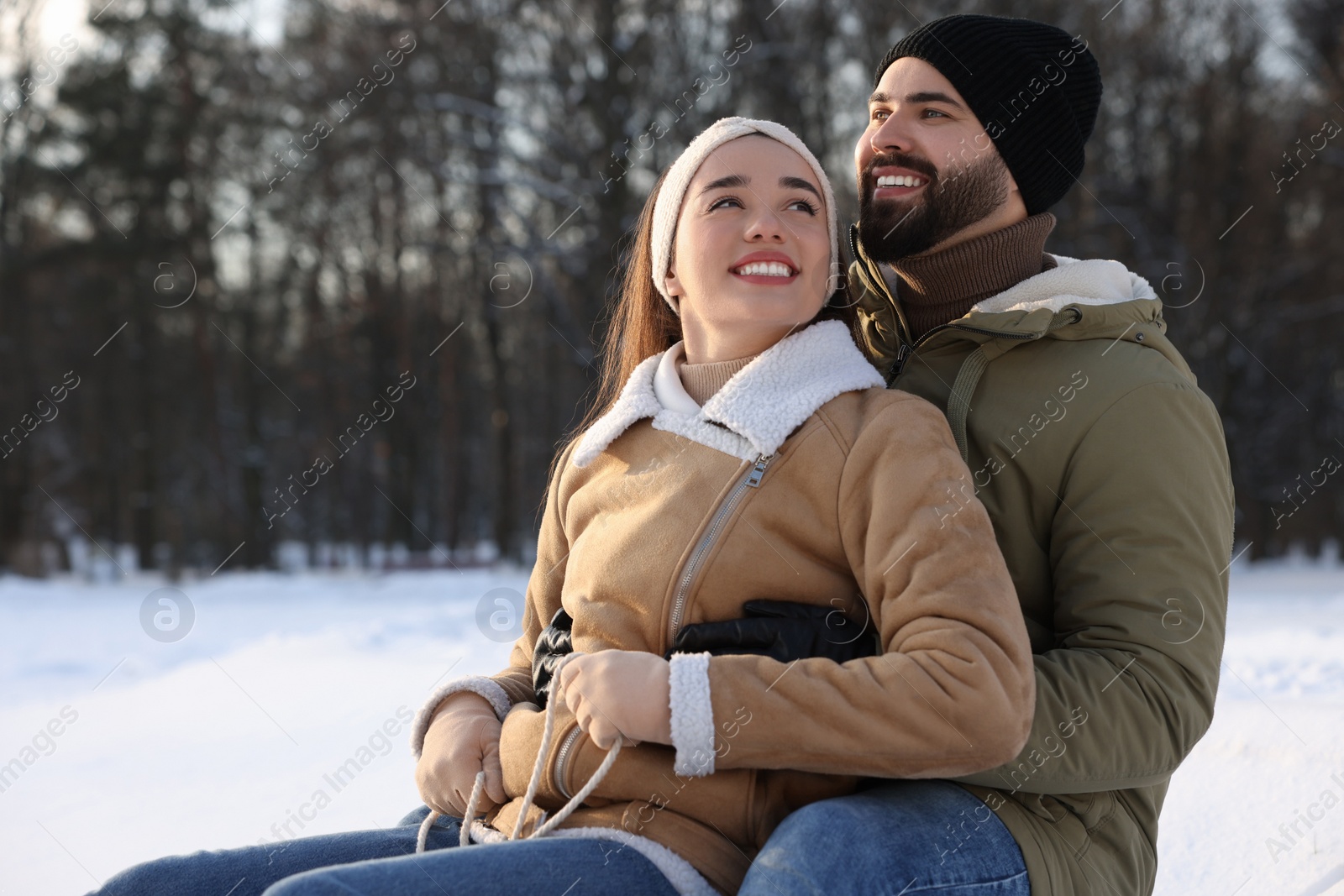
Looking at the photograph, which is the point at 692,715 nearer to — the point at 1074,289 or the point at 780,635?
the point at 780,635

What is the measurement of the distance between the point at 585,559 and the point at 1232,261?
1972 cm

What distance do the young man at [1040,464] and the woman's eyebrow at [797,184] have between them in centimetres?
43

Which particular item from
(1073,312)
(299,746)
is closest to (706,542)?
(1073,312)

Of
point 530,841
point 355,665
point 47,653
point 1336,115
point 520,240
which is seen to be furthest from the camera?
point 1336,115

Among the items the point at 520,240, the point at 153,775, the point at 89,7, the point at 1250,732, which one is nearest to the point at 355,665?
the point at 153,775

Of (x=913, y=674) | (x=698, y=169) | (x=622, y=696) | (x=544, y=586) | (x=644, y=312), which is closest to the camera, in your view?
(x=913, y=674)

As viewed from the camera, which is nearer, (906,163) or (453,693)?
(453,693)

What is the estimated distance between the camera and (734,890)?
5.92 ft

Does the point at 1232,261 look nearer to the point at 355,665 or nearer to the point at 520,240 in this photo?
the point at 520,240

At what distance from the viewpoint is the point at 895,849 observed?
1737 mm

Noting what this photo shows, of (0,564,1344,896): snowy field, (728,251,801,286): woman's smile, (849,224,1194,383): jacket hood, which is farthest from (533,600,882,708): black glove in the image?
(0,564,1344,896): snowy field

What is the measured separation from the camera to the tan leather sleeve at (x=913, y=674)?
1690 millimetres

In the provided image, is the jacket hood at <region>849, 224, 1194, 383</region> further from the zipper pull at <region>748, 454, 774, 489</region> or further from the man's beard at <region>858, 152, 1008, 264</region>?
the zipper pull at <region>748, 454, 774, 489</region>

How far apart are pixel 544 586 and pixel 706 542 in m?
0.60
